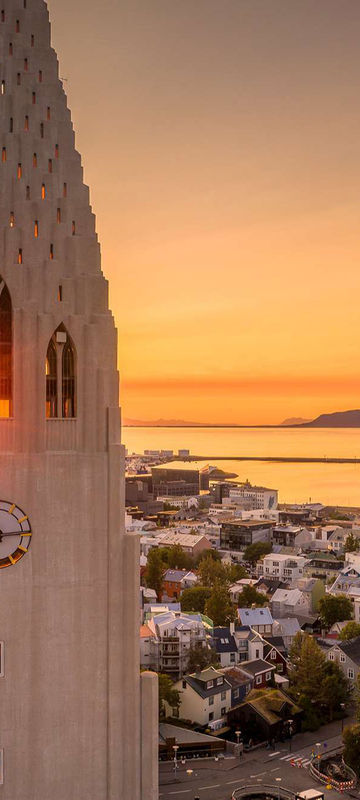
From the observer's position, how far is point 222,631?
4719 centimetres

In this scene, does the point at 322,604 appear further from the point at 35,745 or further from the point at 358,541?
the point at 35,745

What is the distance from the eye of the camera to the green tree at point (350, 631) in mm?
47500

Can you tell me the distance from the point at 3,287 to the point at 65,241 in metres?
1.51

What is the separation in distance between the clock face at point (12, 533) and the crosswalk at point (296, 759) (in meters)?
25.2

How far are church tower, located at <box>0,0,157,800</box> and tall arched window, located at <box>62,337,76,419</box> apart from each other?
3 centimetres

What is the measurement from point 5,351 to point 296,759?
2805 cm

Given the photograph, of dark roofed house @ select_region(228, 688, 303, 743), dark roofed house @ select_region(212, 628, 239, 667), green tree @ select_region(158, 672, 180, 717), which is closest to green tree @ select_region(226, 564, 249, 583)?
dark roofed house @ select_region(212, 628, 239, 667)

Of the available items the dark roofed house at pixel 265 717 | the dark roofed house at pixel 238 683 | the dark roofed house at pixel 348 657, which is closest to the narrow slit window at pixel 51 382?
the dark roofed house at pixel 265 717

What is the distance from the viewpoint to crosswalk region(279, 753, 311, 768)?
33469 mm

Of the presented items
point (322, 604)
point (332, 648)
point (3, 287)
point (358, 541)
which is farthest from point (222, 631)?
point (358, 541)

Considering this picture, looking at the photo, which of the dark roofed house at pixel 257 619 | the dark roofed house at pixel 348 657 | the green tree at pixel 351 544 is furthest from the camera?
the green tree at pixel 351 544

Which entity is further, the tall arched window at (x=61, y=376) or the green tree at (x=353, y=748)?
the green tree at (x=353, y=748)

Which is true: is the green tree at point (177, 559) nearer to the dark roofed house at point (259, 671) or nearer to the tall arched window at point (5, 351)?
the dark roofed house at point (259, 671)

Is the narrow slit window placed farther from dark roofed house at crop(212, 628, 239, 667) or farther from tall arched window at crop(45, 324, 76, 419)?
dark roofed house at crop(212, 628, 239, 667)
